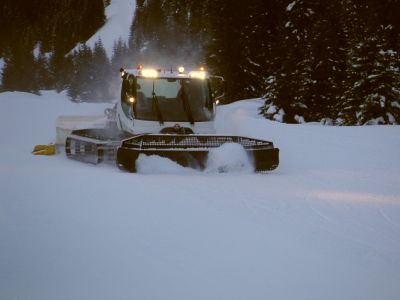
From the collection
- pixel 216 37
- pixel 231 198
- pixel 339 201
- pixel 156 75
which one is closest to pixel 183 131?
pixel 156 75

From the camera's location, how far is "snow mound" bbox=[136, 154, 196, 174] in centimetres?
816

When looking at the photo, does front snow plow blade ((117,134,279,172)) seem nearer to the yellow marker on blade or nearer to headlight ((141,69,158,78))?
headlight ((141,69,158,78))

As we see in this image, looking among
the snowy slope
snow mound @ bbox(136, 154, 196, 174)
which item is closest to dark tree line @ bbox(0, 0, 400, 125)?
snow mound @ bbox(136, 154, 196, 174)

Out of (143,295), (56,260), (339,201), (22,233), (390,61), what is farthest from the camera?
(390,61)

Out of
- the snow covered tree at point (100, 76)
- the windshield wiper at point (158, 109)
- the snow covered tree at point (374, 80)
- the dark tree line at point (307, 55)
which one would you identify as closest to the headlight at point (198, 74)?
the windshield wiper at point (158, 109)

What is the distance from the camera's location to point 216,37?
111 feet

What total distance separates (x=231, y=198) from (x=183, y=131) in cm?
376

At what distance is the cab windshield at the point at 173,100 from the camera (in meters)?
9.85

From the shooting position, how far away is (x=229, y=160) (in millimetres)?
8453

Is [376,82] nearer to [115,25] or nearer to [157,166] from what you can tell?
[157,166]

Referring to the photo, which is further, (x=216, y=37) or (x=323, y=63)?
(x=216, y=37)

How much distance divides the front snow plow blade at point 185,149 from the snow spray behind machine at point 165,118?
2cm

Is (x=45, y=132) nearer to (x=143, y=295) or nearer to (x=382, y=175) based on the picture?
(x=382, y=175)

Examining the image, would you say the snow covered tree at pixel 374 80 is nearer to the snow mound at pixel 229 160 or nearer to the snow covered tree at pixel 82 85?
the snow mound at pixel 229 160
